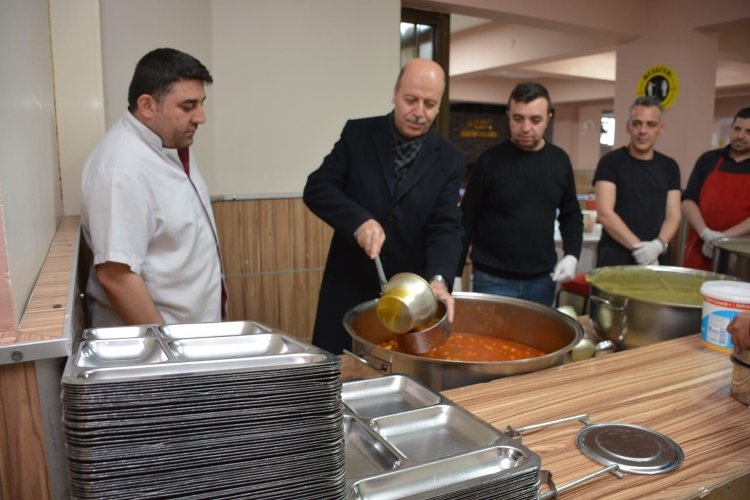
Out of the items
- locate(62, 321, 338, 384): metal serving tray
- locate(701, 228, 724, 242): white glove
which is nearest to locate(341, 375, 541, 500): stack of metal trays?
locate(62, 321, 338, 384): metal serving tray

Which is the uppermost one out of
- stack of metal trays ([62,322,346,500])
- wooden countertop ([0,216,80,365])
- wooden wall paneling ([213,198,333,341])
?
wooden countertop ([0,216,80,365])

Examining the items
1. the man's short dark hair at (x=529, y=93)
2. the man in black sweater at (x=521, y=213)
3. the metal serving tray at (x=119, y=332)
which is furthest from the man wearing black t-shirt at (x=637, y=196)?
the metal serving tray at (x=119, y=332)

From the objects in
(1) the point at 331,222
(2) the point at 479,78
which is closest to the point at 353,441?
(1) the point at 331,222

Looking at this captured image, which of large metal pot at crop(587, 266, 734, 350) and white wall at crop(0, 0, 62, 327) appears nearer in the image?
white wall at crop(0, 0, 62, 327)

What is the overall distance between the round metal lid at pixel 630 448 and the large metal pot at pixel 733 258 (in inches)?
52.8

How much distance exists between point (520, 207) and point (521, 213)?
3 centimetres

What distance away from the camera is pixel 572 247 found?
8.44 ft

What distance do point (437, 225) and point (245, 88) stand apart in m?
1.80

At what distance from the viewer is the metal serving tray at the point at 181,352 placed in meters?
0.59

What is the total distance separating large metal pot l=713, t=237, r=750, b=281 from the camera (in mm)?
2090

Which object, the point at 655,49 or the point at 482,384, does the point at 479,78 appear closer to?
the point at 655,49

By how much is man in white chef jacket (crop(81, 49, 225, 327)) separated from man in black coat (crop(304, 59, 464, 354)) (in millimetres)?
492

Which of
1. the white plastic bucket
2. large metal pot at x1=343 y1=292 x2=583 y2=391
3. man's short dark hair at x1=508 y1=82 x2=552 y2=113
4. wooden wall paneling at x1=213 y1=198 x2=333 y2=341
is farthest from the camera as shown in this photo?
wooden wall paneling at x1=213 y1=198 x2=333 y2=341

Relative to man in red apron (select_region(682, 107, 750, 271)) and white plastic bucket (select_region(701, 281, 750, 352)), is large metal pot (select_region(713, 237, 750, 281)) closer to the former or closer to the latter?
white plastic bucket (select_region(701, 281, 750, 352))
